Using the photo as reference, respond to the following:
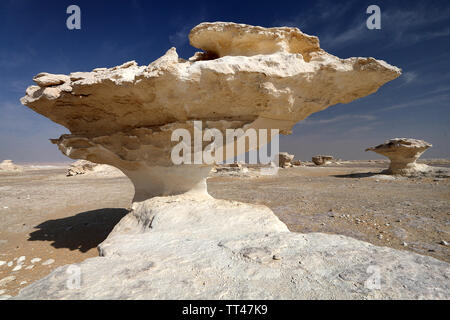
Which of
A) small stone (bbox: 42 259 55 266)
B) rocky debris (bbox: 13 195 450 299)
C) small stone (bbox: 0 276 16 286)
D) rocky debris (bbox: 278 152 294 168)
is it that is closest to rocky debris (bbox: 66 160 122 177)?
rocky debris (bbox: 278 152 294 168)

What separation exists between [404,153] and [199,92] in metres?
14.7

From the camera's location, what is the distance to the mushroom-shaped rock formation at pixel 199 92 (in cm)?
343

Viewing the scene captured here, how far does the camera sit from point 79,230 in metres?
5.33

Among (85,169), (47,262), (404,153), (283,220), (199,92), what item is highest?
(199,92)

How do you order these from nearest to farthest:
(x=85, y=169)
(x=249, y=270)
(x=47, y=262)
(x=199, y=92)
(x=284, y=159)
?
(x=249, y=270)
(x=199, y=92)
(x=47, y=262)
(x=85, y=169)
(x=284, y=159)

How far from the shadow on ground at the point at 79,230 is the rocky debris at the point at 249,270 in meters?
2.85

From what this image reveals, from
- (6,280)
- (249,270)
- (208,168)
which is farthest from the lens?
(208,168)

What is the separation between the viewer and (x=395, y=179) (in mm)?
12492

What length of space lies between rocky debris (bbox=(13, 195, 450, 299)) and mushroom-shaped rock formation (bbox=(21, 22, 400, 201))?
2186 millimetres

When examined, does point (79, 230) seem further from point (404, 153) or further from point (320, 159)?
point (320, 159)

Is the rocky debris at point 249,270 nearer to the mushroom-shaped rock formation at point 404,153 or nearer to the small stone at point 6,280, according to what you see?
the small stone at point 6,280

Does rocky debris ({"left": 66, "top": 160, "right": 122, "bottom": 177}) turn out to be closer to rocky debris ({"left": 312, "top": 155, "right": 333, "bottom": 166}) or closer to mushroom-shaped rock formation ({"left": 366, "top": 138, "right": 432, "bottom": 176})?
mushroom-shaped rock formation ({"left": 366, "top": 138, "right": 432, "bottom": 176})

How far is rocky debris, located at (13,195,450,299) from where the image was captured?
138 centimetres

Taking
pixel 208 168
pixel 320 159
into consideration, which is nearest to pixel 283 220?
pixel 208 168
